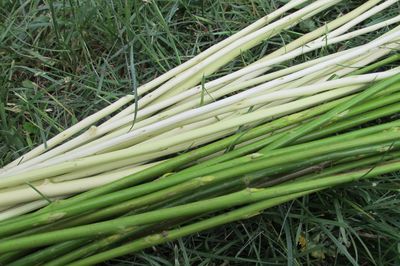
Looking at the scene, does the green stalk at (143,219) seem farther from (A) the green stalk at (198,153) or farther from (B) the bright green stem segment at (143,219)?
(A) the green stalk at (198,153)

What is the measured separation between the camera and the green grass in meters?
1.21

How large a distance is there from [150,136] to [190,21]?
49 cm

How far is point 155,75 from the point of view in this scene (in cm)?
146

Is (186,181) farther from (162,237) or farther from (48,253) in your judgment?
(48,253)

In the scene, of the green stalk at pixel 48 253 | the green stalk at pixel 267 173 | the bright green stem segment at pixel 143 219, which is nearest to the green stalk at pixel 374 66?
the green stalk at pixel 267 173

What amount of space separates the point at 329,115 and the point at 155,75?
0.55m

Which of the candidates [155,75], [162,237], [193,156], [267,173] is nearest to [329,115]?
[267,173]

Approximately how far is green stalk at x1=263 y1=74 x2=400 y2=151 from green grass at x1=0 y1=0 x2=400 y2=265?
213 mm

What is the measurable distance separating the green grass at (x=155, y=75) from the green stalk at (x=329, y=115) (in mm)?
213

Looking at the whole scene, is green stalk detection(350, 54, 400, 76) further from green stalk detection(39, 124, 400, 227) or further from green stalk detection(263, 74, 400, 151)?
green stalk detection(39, 124, 400, 227)

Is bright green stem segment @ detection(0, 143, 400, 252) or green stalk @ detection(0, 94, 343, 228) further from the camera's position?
green stalk @ detection(0, 94, 343, 228)

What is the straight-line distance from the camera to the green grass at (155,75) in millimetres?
1209

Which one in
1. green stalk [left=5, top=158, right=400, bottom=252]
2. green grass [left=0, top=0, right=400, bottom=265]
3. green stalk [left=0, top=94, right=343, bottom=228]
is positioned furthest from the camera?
green grass [left=0, top=0, right=400, bottom=265]

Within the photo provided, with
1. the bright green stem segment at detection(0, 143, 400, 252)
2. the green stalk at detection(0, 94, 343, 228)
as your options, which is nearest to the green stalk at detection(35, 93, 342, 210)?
the green stalk at detection(0, 94, 343, 228)
